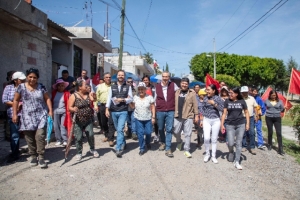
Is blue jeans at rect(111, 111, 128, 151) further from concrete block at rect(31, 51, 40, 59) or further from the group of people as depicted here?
concrete block at rect(31, 51, 40, 59)

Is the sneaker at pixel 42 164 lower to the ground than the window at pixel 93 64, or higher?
lower

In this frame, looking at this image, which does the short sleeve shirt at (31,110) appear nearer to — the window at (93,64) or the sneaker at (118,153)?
the sneaker at (118,153)

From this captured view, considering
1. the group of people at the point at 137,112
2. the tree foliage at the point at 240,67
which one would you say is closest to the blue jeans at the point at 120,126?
the group of people at the point at 137,112

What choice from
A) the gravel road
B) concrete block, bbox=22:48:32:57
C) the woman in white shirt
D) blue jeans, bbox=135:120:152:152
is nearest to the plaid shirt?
the gravel road

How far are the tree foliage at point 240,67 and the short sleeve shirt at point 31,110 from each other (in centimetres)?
3850

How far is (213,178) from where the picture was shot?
4.15m

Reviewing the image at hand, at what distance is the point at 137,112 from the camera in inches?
215

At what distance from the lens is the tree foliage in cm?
3978

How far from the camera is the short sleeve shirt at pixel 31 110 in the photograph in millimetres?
4266

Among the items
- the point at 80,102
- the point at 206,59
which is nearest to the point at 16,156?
the point at 80,102

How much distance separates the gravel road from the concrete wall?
3.75m

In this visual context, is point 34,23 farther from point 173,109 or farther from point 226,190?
point 226,190

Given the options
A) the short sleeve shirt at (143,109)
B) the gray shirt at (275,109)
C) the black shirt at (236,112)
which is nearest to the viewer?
the black shirt at (236,112)

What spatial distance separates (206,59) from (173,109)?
1486 inches
